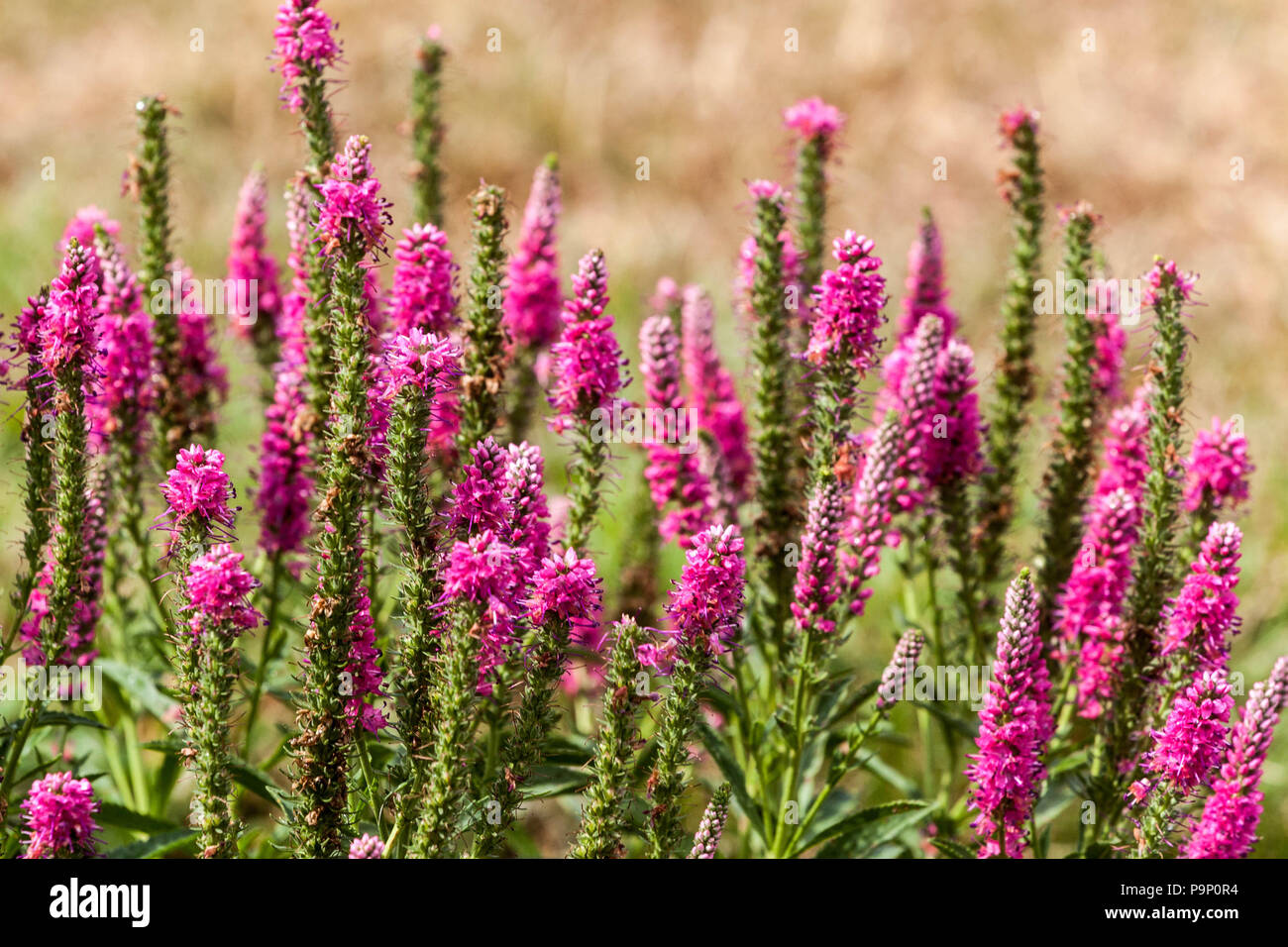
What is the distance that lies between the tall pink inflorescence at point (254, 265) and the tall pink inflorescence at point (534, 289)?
1.00 m

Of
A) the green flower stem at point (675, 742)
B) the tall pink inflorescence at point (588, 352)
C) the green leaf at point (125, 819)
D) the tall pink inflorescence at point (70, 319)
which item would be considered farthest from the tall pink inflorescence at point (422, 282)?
the green leaf at point (125, 819)

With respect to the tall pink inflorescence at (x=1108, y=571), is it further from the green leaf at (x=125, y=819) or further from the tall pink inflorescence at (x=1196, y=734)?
the green leaf at (x=125, y=819)

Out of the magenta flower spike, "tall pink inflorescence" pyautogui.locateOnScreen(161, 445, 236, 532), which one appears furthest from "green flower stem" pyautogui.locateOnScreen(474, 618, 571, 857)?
"tall pink inflorescence" pyautogui.locateOnScreen(161, 445, 236, 532)

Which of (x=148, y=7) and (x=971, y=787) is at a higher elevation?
(x=148, y=7)

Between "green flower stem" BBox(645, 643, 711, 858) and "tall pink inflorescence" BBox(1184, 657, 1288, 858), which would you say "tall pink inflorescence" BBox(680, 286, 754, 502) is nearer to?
"green flower stem" BBox(645, 643, 711, 858)

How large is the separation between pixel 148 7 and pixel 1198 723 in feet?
56.9

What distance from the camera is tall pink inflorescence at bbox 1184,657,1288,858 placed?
3.66 m

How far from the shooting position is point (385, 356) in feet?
11.2

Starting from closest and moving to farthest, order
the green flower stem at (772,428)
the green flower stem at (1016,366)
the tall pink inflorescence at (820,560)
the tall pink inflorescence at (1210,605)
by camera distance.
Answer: the tall pink inflorescence at (1210,605) < the tall pink inflorescence at (820,560) < the green flower stem at (772,428) < the green flower stem at (1016,366)

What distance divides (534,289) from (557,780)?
2218 mm

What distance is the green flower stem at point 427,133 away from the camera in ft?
19.3
